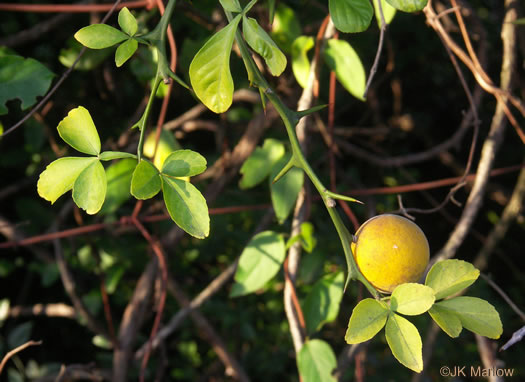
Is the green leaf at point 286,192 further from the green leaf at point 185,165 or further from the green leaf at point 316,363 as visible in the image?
the green leaf at point 185,165

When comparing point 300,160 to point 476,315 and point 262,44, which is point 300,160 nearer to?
point 262,44

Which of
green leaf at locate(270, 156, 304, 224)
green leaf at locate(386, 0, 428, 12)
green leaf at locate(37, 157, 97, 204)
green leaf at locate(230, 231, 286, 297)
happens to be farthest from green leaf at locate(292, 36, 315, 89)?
green leaf at locate(37, 157, 97, 204)

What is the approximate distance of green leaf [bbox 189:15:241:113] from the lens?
23.0 inches

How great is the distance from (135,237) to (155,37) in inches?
35.3

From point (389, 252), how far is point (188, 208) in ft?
0.73

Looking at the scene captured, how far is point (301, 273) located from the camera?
4.05 feet

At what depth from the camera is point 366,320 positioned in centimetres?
52

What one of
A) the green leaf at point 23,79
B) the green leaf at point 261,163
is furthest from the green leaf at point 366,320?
the green leaf at point 23,79

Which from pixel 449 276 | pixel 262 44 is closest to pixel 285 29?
pixel 262 44

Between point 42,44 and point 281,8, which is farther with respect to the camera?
point 42,44

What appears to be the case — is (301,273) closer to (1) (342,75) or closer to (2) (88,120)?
(1) (342,75)

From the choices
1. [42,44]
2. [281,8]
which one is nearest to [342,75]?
[281,8]

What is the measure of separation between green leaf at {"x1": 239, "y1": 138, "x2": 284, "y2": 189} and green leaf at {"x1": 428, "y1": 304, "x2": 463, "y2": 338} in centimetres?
51

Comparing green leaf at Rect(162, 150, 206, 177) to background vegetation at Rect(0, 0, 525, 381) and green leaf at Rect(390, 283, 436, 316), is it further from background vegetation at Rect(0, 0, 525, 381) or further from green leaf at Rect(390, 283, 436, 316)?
background vegetation at Rect(0, 0, 525, 381)
